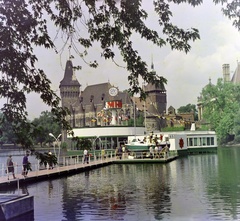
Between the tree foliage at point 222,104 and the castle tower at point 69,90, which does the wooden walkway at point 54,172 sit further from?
the castle tower at point 69,90

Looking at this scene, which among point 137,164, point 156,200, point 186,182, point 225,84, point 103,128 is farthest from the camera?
point 225,84

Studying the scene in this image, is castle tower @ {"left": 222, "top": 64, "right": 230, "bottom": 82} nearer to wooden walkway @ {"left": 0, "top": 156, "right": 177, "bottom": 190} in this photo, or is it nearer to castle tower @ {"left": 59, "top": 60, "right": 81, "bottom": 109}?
castle tower @ {"left": 59, "top": 60, "right": 81, "bottom": 109}

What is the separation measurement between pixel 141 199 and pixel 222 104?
78.2 meters

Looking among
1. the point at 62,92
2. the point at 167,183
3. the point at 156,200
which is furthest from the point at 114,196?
the point at 62,92

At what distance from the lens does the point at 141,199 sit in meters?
17.8

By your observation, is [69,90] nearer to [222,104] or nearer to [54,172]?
[222,104]

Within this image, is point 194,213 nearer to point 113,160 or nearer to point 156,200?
point 156,200

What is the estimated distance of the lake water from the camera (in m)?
14.5

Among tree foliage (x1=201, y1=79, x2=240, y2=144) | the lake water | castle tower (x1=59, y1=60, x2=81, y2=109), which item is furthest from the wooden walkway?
castle tower (x1=59, y1=60, x2=81, y2=109)

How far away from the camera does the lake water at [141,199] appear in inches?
571

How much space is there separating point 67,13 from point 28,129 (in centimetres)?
247

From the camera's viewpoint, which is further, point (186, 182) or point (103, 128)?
point (103, 128)

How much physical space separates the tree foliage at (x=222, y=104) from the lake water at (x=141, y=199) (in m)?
66.8

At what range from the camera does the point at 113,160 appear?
42.3m
